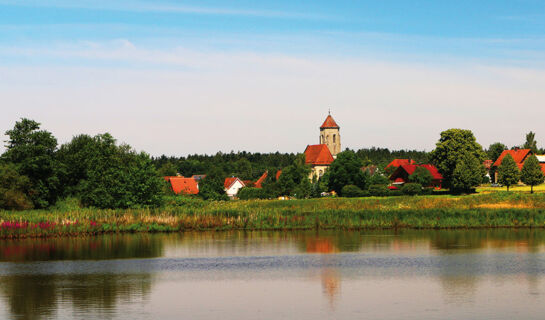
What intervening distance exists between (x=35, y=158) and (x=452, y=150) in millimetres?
65722

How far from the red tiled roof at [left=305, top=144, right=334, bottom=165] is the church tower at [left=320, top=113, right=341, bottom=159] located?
15563mm

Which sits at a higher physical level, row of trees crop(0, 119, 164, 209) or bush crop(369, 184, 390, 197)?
row of trees crop(0, 119, 164, 209)

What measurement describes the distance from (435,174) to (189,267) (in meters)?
99.8

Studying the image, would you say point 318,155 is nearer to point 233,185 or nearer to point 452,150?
point 233,185

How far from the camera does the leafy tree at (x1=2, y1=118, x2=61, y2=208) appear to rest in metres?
67.8

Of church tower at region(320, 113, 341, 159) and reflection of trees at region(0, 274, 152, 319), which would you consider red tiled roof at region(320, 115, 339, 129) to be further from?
reflection of trees at region(0, 274, 152, 319)

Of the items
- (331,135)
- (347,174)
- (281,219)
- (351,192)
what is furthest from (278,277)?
(331,135)

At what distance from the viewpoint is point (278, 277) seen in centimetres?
3309

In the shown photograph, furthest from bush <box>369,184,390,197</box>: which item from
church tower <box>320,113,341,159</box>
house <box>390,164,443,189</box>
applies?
church tower <box>320,113,341,159</box>

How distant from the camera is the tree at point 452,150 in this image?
4141 inches

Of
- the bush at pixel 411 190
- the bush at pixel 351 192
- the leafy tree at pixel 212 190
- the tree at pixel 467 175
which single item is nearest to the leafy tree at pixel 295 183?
the bush at pixel 351 192

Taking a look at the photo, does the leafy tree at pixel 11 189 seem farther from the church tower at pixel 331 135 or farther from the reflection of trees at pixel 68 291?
the church tower at pixel 331 135

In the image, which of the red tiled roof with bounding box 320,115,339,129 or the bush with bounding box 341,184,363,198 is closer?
the bush with bounding box 341,184,363,198

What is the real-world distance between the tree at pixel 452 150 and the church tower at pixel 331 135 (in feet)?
255
